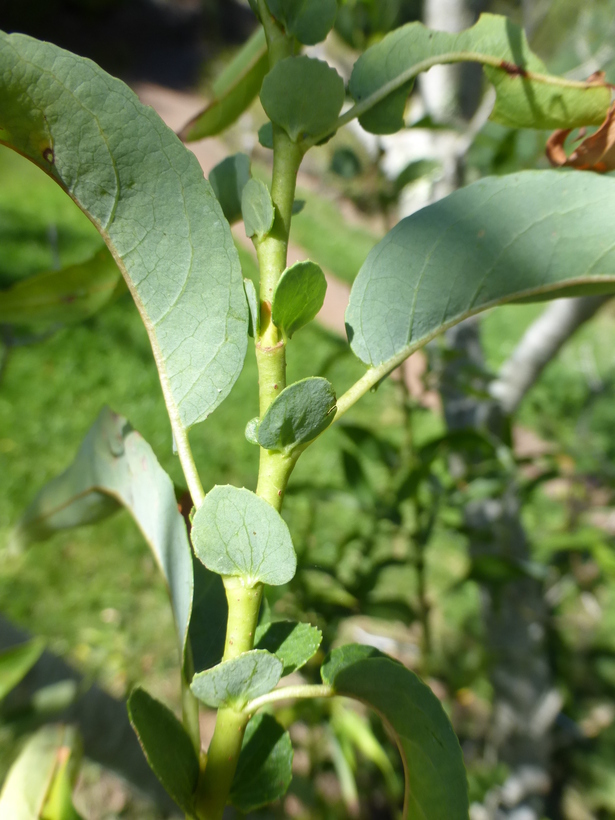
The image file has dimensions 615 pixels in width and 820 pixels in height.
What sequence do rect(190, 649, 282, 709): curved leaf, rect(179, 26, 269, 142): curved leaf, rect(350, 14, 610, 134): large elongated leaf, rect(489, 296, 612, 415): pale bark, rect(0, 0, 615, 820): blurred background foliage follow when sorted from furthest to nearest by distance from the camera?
rect(489, 296, 612, 415): pale bark
rect(0, 0, 615, 820): blurred background foliage
rect(179, 26, 269, 142): curved leaf
rect(350, 14, 610, 134): large elongated leaf
rect(190, 649, 282, 709): curved leaf

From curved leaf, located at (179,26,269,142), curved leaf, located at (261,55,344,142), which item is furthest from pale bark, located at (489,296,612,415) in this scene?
curved leaf, located at (261,55,344,142)

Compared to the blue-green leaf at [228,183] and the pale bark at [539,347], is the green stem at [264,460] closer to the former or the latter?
the blue-green leaf at [228,183]

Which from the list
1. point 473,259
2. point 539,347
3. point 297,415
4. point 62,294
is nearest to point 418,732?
point 297,415

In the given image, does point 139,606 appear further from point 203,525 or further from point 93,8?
point 93,8

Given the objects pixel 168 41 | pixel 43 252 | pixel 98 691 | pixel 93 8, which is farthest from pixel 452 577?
pixel 168 41

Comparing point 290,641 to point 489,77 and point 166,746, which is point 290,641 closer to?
Result: point 166,746

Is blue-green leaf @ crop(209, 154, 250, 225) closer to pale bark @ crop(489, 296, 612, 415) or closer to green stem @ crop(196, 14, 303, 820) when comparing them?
green stem @ crop(196, 14, 303, 820)

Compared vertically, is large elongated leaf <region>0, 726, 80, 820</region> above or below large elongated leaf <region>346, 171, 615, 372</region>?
below
